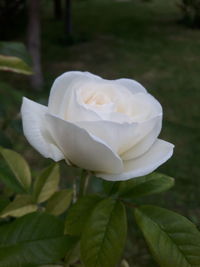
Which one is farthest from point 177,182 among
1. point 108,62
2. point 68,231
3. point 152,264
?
point 108,62

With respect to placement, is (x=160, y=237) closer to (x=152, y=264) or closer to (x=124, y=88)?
(x=124, y=88)

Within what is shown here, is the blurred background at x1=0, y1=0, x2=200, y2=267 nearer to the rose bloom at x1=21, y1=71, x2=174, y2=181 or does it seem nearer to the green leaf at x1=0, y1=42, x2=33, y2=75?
the green leaf at x1=0, y1=42, x2=33, y2=75

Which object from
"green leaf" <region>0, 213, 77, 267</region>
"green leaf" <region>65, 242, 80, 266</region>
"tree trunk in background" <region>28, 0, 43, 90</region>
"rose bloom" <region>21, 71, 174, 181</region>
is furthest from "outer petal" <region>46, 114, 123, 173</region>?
"tree trunk in background" <region>28, 0, 43, 90</region>

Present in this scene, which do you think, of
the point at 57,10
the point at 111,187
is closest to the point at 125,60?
the point at 57,10

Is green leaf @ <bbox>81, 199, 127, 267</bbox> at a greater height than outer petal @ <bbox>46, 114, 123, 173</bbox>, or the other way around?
outer petal @ <bbox>46, 114, 123, 173</bbox>

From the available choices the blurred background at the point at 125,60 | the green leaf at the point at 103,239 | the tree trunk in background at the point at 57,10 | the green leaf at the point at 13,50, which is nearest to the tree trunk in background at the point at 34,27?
the blurred background at the point at 125,60

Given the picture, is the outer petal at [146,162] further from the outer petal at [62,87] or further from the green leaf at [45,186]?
the green leaf at [45,186]

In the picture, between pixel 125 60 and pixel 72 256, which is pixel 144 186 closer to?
pixel 72 256
